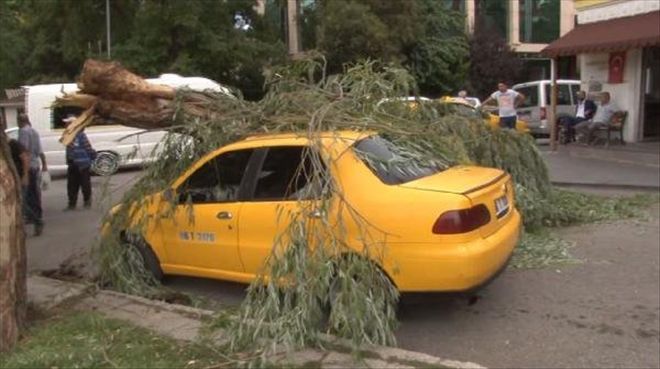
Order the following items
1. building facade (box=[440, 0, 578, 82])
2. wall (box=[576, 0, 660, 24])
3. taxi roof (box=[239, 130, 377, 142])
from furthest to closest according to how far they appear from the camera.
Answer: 1. building facade (box=[440, 0, 578, 82])
2. wall (box=[576, 0, 660, 24])
3. taxi roof (box=[239, 130, 377, 142])

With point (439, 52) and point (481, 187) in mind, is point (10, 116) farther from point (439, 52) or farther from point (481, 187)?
point (481, 187)

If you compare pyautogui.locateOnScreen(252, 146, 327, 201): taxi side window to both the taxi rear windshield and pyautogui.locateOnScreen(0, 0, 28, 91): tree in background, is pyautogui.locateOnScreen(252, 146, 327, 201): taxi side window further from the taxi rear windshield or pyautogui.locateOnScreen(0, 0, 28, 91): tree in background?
pyautogui.locateOnScreen(0, 0, 28, 91): tree in background

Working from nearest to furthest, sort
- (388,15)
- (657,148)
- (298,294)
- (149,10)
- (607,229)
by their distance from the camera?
1. (298,294)
2. (607,229)
3. (657,148)
4. (149,10)
5. (388,15)

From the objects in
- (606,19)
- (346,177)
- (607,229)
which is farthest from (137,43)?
(346,177)

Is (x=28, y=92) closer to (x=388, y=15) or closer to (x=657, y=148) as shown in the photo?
(x=657, y=148)

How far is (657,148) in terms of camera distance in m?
15.6

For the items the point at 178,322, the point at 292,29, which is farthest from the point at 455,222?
the point at 292,29

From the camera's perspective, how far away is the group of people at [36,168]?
10070 millimetres

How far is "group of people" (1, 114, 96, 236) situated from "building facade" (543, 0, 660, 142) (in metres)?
10.7

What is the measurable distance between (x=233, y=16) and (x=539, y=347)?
87.4 ft

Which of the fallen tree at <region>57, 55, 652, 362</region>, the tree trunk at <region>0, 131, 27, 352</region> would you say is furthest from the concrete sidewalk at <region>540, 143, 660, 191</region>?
the tree trunk at <region>0, 131, 27, 352</region>

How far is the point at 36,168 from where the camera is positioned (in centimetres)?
1118

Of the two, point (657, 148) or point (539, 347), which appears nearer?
point (539, 347)

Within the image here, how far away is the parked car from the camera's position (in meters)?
21.8
